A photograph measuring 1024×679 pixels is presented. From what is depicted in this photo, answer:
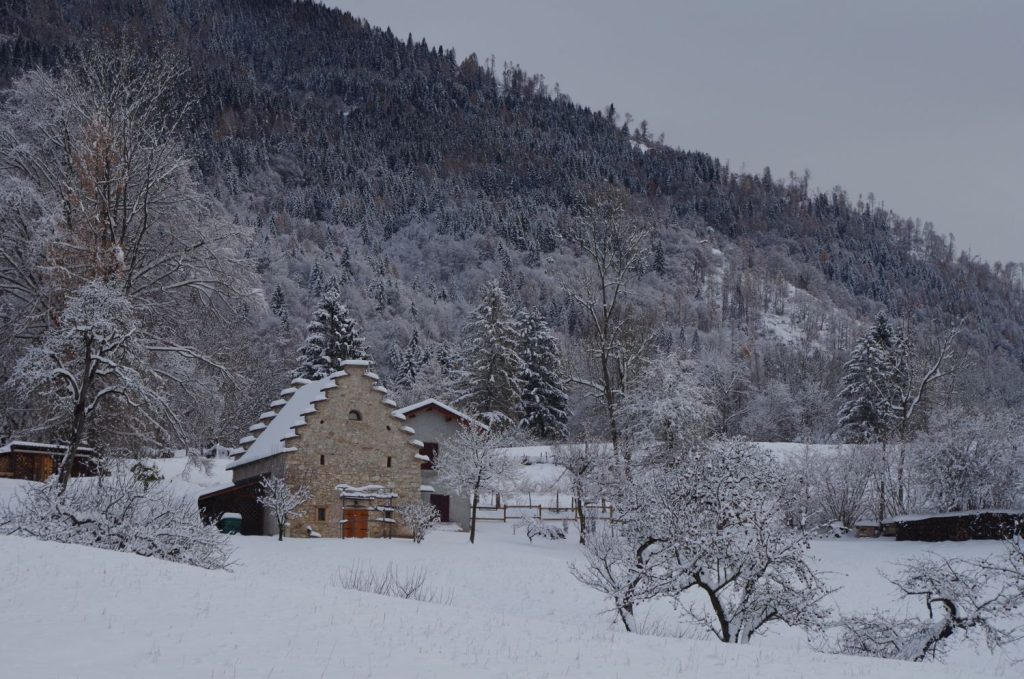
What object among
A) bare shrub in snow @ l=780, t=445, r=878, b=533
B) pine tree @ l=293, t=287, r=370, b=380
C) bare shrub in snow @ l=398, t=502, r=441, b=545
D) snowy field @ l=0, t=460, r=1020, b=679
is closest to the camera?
snowy field @ l=0, t=460, r=1020, b=679

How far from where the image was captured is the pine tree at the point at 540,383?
70.4 metres

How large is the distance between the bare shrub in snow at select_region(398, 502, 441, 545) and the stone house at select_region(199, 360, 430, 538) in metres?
0.70

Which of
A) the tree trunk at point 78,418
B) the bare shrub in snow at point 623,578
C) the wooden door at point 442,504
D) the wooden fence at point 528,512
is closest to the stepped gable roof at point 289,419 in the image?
the wooden door at point 442,504

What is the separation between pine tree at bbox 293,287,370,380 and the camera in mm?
64125

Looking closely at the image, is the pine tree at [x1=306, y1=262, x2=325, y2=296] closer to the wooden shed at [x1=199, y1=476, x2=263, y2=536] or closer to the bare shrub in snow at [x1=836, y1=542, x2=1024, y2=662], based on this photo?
the wooden shed at [x1=199, y1=476, x2=263, y2=536]

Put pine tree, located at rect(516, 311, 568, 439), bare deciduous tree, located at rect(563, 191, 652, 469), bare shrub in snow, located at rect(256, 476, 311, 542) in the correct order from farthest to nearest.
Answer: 1. pine tree, located at rect(516, 311, 568, 439)
2. bare deciduous tree, located at rect(563, 191, 652, 469)
3. bare shrub in snow, located at rect(256, 476, 311, 542)

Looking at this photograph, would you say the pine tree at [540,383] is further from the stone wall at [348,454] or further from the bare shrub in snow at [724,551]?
the bare shrub in snow at [724,551]

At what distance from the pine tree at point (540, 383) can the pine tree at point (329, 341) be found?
13.5m

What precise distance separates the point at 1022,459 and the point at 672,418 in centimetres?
1569

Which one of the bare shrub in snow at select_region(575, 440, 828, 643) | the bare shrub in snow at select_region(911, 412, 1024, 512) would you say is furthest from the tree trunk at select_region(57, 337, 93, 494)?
the bare shrub in snow at select_region(911, 412, 1024, 512)

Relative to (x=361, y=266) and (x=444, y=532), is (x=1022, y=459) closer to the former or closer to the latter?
(x=444, y=532)

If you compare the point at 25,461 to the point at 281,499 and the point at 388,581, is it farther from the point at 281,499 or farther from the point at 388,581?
the point at 388,581

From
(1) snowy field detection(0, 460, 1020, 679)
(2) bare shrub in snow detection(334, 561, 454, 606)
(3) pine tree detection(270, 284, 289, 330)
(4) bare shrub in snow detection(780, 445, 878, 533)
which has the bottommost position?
(2) bare shrub in snow detection(334, 561, 454, 606)

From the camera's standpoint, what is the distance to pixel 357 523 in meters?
37.6
